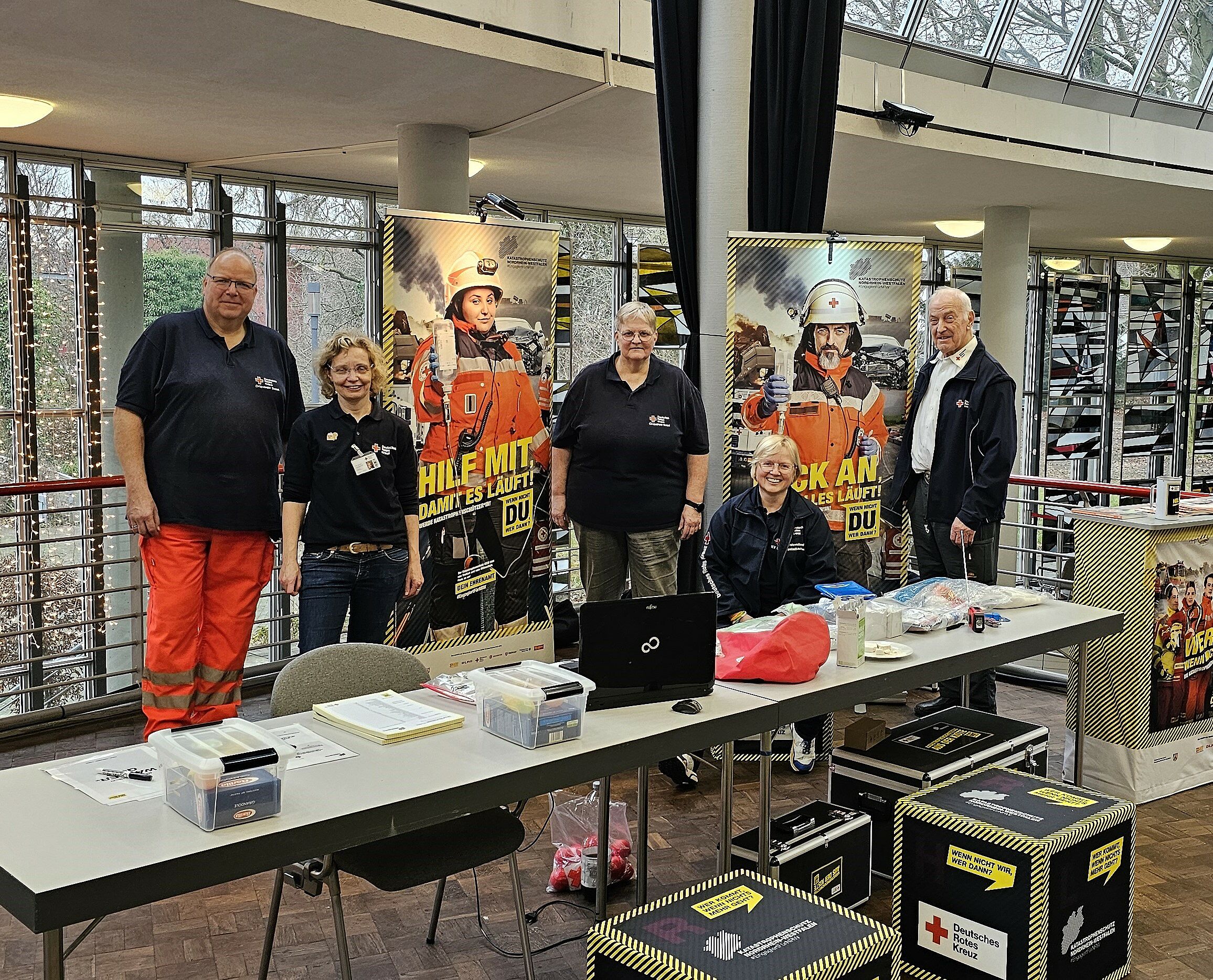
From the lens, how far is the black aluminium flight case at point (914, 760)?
3.67 metres

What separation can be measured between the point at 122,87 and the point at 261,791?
4310 millimetres

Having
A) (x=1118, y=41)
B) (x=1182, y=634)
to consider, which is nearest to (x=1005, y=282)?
(x=1118, y=41)

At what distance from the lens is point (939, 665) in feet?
11.1

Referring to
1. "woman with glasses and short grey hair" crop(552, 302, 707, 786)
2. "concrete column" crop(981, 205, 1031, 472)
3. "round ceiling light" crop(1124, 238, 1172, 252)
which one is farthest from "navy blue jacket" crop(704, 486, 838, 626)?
"round ceiling light" crop(1124, 238, 1172, 252)

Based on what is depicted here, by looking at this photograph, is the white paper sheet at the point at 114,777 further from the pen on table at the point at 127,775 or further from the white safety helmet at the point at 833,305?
the white safety helmet at the point at 833,305

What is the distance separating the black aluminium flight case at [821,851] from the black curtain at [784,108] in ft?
9.04

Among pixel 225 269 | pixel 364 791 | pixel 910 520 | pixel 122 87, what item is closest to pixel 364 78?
pixel 122 87

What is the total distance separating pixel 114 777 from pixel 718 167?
376cm

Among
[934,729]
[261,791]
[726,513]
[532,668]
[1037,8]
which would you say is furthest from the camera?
[1037,8]

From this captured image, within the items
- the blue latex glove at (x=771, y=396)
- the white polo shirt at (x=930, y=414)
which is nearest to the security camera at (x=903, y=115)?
the white polo shirt at (x=930, y=414)

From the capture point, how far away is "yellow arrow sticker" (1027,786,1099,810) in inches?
128

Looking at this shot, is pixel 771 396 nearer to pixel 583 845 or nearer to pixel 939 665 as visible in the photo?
pixel 939 665

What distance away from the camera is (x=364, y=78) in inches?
210

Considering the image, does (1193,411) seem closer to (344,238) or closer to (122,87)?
(344,238)
